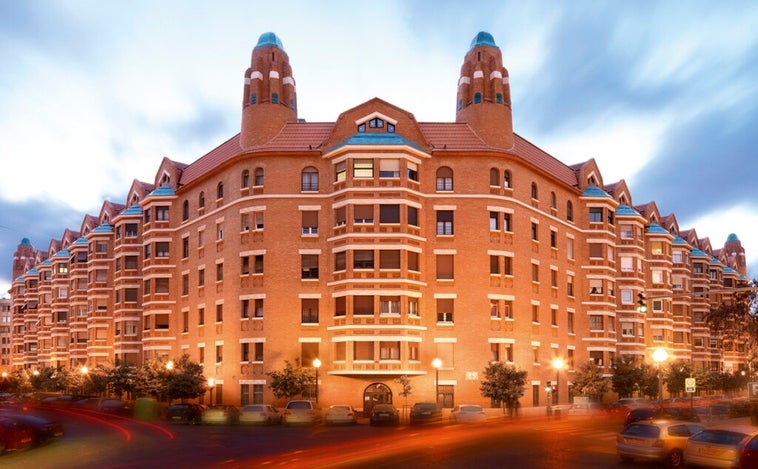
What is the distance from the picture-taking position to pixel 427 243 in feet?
200

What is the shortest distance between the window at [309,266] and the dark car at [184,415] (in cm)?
1388

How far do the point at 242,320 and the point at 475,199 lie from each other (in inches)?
776

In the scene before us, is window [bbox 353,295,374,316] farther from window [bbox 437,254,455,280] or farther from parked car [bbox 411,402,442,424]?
parked car [bbox 411,402,442,424]

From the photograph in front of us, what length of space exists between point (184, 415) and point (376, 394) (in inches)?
572

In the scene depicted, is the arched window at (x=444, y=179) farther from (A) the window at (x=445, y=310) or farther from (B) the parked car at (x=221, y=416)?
(B) the parked car at (x=221, y=416)

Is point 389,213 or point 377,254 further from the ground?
point 389,213

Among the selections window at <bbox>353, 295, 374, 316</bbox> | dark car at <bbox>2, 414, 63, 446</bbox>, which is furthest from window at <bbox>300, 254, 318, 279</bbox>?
dark car at <bbox>2, 414, 63, 446</bbox>

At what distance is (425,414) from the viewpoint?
4944 cm

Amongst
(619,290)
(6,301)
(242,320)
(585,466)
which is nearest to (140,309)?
(242,320)

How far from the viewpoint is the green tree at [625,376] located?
7025 centimetres

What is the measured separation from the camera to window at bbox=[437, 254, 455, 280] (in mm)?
60625

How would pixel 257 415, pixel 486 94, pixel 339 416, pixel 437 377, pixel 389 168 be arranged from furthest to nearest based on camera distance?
pixel 486 94, pixel 389 168, pixel 437 377, pixel 339 416, pixel 257 415

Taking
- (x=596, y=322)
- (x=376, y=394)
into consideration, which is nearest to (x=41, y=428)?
(x=376, y=394)

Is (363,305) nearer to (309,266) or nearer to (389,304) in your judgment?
(389,304)
